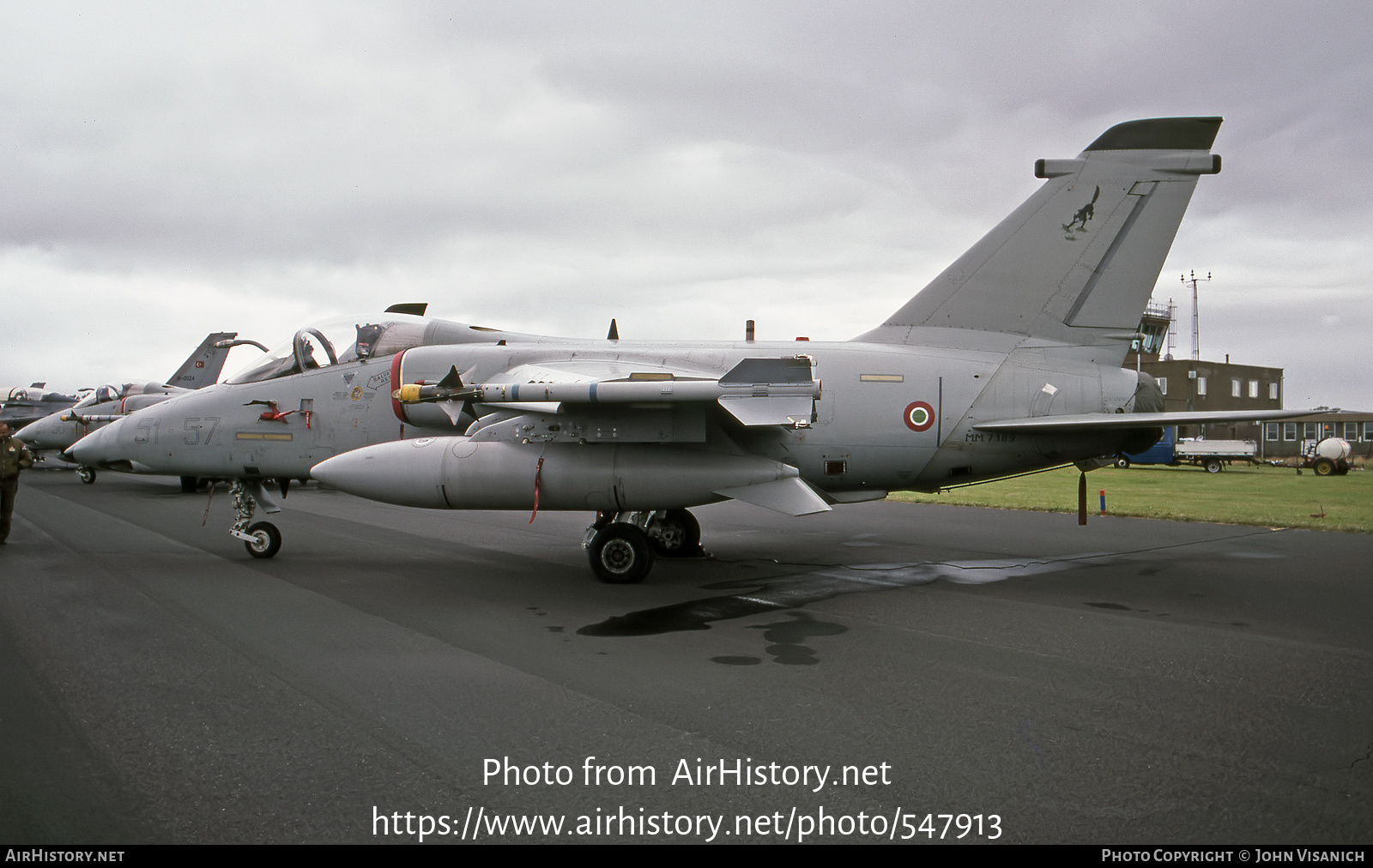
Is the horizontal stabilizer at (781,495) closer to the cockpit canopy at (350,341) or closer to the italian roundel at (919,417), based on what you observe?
the italian roundel at (919,417)

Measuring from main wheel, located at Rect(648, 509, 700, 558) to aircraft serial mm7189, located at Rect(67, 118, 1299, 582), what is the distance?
113 cm

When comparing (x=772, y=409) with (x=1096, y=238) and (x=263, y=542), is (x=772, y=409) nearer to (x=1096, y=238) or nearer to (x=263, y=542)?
(x=1096, y=238)

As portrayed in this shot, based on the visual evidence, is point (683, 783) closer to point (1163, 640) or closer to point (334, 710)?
point (334, 710)

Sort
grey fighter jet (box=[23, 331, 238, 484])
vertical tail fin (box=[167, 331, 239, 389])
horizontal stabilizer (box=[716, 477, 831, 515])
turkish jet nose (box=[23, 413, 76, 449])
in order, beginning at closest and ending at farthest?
horizontal stabilizer (box=[716, 477, 831, 515]) → grey fighter jet (box=[23, 331, 238, 484]) → turkish jet nose (box=[23, 413, 76, 449]) → vertical tail fin (box=[167, 331, 239, 389])

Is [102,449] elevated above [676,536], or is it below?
above

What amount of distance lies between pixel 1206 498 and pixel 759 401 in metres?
16.2

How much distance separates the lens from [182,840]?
3.01 metres

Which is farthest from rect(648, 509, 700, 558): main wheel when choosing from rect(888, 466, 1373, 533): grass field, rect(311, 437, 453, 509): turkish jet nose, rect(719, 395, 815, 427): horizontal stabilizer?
rect(888, 466, 1373, 533): grass field

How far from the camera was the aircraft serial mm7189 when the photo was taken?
8328mm

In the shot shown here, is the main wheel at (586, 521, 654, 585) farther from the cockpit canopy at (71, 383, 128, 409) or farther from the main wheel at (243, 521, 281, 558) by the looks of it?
the cockpit canopy at (71, 383, 128, 409)

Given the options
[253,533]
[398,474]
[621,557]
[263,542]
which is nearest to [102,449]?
[253,533]

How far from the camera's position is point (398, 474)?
8.51 meters

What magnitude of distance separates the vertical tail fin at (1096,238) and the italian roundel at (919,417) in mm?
1352

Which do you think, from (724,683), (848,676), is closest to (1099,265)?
(848,676)
